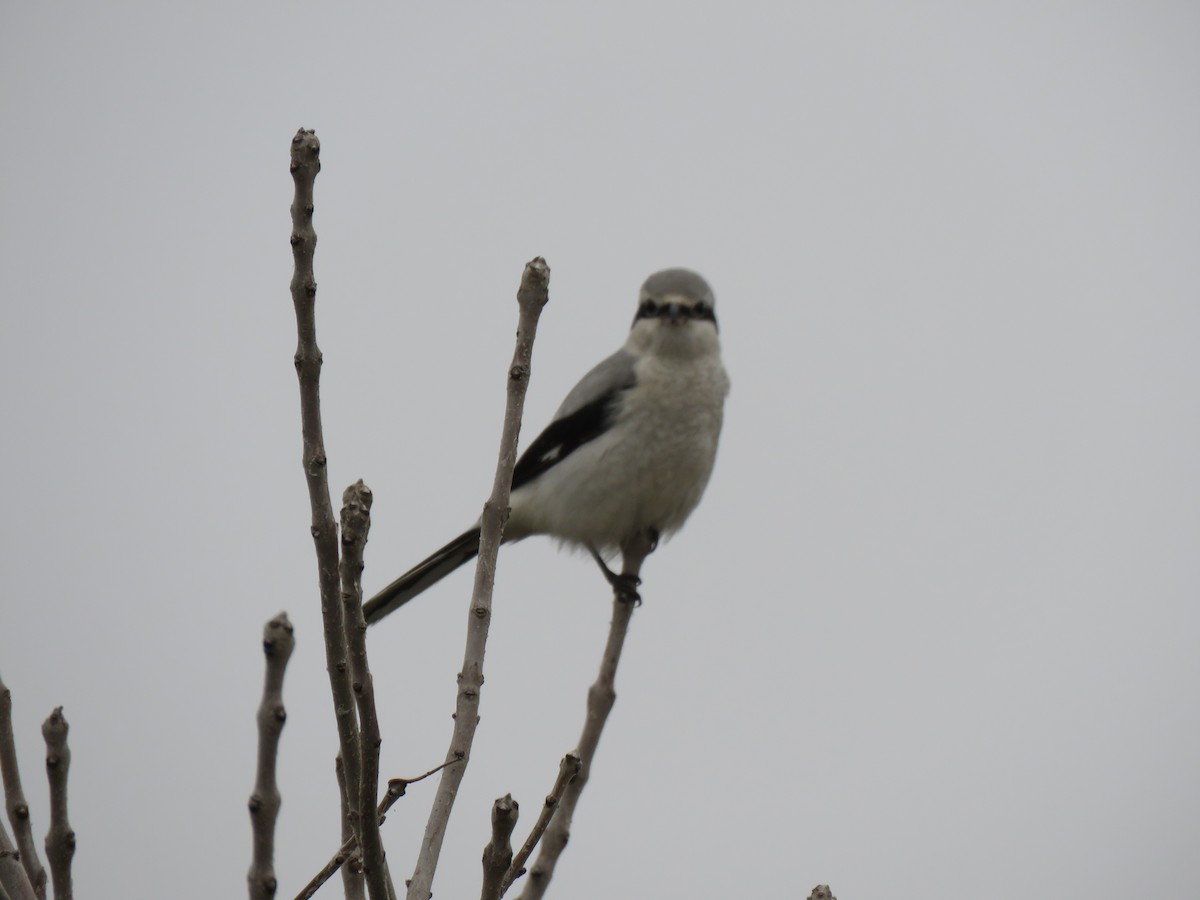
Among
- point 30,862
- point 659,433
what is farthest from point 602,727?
point 659,433

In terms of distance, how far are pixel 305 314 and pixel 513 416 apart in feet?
1.26

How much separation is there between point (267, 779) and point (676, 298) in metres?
3.79

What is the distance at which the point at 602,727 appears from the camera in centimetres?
253

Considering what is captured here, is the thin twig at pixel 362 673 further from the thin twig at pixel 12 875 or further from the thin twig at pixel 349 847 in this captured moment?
the thin twig at pixel 12 875

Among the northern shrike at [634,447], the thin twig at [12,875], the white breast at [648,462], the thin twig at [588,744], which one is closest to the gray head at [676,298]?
the northern shrike at [634,447]

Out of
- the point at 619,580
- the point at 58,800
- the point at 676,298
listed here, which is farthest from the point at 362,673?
the point at 676,298

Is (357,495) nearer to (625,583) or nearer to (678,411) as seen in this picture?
(625,583)

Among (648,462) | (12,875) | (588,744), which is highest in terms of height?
(648,462)

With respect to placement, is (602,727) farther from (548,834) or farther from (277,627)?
(277,627)

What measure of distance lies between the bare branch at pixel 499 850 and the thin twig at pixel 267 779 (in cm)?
34

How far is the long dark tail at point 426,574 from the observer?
4925mm

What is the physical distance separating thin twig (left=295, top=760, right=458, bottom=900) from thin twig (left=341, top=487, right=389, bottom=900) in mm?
87

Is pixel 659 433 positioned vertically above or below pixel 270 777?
above

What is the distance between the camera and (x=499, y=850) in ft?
5.98
